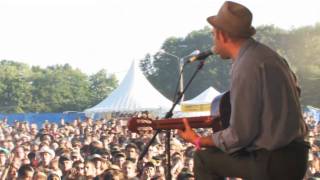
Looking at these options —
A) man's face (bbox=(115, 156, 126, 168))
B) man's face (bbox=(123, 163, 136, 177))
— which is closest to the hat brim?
man's face (bbox=(123, 163, 136, 177))

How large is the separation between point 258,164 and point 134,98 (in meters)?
28.0

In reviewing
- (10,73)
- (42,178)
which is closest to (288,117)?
(42,178)

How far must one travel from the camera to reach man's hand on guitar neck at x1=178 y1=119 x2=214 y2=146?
11.5 ft

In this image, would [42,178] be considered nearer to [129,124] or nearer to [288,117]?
[129,124]

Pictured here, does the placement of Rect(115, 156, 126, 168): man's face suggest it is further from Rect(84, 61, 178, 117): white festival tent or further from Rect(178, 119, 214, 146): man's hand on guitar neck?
Rect(84, 61, 178, 117): white festival tent

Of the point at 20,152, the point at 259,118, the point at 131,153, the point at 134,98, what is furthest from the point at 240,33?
the point at 134,98

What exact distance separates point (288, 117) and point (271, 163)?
26 cm

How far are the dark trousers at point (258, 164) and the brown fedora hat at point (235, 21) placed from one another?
68 cm

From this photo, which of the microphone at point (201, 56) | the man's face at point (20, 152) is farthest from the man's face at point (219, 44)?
the man's face at point (20, 152)

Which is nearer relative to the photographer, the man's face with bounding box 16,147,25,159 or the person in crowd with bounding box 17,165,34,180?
the person in crowd with bounding box 17,165,34,180

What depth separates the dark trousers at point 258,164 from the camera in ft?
10.7

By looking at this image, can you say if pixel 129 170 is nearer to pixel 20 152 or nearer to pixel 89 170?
pixel 89 170

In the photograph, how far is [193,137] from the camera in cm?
358

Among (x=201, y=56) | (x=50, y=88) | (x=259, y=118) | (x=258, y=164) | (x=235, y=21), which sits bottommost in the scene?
(x=258, y=164)
